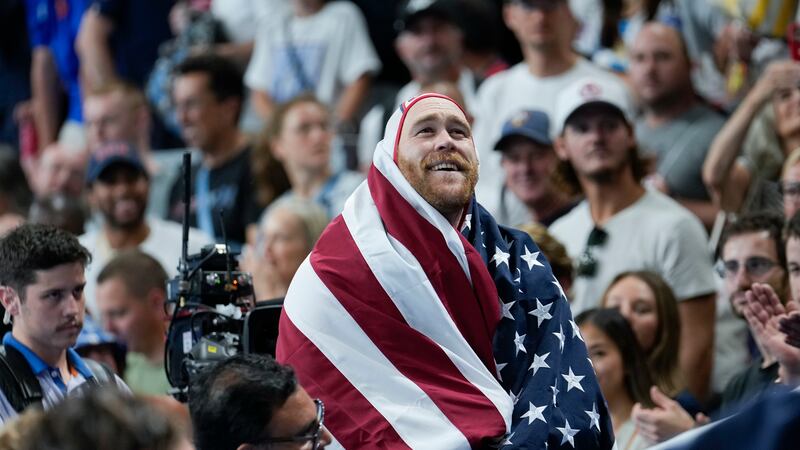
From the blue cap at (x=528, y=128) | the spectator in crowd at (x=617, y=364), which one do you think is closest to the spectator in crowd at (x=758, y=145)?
Result: the blue cap at (x=528, y=128)

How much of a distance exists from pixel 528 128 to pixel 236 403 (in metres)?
4.25

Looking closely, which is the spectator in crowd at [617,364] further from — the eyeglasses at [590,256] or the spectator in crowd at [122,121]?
the spectator in crowd at [122,121]

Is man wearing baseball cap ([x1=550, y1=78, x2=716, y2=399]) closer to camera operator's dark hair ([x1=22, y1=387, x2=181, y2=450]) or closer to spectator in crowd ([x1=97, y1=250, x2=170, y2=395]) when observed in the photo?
spectator in crowd ([x1=97, y1=250, x2=170, y2=395])

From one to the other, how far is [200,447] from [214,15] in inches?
290

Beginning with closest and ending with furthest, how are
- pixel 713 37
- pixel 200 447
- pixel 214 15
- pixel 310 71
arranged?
pixel 200 447 → pixel 713 37 → pixel 310 71 → pixel 214 15

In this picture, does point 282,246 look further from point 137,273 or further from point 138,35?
point 138,35

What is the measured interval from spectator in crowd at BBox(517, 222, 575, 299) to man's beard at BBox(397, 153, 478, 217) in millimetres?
1724

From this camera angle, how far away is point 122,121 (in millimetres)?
10617

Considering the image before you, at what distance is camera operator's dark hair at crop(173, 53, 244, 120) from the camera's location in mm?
10141

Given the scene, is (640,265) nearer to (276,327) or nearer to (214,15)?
(276,327)

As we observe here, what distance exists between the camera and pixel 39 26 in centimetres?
1252

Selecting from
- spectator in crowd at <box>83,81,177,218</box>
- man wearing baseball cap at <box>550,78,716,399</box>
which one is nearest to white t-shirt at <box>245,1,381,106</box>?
spectator in crowd at <box>83,81,177,218</box>

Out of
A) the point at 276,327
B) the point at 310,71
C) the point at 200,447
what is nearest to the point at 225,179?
the point at 310,71

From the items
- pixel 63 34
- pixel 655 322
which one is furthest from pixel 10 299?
pixel 63 34
